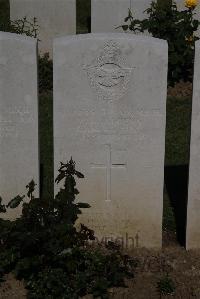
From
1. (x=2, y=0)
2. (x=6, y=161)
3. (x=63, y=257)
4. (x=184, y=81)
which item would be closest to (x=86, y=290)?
(x=63, y=257)

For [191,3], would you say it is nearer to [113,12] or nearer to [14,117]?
[113,12]

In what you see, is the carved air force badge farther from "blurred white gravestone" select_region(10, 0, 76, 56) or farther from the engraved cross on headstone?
"blurred white gravestone" select_region(10, 0, 76, 56)

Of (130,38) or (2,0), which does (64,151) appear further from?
(2,0)

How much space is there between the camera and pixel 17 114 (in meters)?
5.34

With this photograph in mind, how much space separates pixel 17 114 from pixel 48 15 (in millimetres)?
5534

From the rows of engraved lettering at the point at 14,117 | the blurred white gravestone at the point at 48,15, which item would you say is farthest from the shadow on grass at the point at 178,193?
the blurred white gravestone at the point at 48,15

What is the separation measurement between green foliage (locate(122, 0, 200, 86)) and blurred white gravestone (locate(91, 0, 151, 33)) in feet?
1.23

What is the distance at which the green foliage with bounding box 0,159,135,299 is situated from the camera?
4812 mm

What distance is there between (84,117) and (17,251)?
1.14m

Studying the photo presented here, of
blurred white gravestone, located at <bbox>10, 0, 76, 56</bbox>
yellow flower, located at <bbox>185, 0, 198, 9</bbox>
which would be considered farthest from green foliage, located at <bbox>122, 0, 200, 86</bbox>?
blurred white gravestone, located at <bbox>10, 0, 76, 56</bbox>

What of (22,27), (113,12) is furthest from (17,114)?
(113,12)

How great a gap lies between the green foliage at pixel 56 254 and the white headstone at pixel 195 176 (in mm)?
748

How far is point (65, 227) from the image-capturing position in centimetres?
480

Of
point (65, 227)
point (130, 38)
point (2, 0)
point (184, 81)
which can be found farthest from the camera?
point (2, 0)
